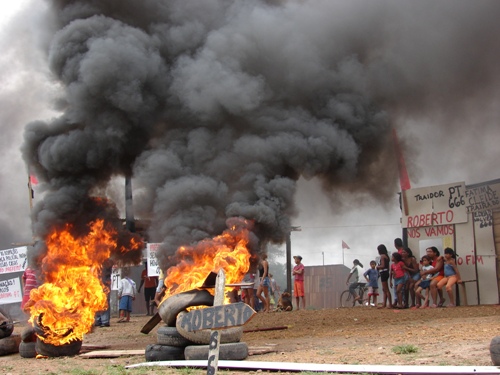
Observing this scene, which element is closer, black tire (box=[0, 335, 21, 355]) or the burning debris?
the burning debris

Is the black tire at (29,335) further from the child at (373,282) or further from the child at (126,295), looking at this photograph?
the child at (373,282)

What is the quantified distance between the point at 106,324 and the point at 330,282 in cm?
1665

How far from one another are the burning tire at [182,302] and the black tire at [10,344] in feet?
14.2

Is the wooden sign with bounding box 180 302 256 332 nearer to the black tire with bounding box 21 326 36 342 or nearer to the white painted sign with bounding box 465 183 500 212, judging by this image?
the black tire with bounding box 21 326 36 342

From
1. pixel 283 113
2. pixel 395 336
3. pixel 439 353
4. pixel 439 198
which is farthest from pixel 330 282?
pixel 439 353

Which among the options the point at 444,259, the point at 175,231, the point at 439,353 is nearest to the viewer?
the point at 439,353

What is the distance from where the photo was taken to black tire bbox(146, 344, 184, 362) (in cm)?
983

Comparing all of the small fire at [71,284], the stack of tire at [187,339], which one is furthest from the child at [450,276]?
the small fire at [71,284]

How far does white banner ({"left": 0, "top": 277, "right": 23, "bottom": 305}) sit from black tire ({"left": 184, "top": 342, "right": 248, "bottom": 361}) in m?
18.6

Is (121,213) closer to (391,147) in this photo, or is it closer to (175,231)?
(175,231)

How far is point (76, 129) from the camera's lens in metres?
14.3

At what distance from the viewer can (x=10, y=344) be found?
504 inches

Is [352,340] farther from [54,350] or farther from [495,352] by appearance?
[54,350]

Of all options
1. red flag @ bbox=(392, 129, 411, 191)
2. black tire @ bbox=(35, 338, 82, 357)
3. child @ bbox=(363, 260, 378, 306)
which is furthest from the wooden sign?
child @ bbox=(363, 260, 378, 306)
